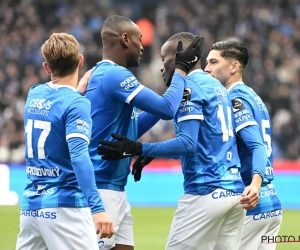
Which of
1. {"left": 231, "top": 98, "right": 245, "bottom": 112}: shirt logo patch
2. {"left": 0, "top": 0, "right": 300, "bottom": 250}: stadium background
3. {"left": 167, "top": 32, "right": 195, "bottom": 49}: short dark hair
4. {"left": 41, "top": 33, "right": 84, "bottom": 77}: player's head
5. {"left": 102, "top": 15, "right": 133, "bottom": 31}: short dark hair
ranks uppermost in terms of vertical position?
{"left": 0, "top": 0, "right": 300, "bottom": 250}: stadium background

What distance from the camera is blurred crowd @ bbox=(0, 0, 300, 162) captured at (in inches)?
763

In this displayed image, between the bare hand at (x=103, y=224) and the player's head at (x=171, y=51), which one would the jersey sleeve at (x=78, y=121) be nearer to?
the bare hand at (x=103, y=224)

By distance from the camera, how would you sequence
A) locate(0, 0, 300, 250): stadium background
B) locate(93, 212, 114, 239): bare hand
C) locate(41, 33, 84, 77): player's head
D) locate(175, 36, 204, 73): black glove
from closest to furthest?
1. locate(93, 212, 114, 239): bare hand
2. locate(41, 33, 84, 77): player's head
3. locate(175, 36, 204, 73): black glove
4. locate(0, 0, 300, 250): stadium background

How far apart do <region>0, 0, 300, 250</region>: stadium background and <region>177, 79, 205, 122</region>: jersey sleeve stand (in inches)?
340

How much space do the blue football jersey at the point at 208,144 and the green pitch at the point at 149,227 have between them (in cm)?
526

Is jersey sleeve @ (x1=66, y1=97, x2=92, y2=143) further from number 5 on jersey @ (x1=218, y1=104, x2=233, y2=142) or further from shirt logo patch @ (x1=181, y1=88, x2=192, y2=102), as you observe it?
number 5 on jersey @ (x1=218, y1=104, x2=233, y2=142)

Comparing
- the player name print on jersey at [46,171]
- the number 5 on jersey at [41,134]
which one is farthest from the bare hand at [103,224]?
the number 5 on jersey at [41,134]

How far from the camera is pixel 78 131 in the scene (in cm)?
471

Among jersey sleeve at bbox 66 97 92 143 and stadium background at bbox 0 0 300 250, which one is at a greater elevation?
stadium background at bbox 0 0 300 250

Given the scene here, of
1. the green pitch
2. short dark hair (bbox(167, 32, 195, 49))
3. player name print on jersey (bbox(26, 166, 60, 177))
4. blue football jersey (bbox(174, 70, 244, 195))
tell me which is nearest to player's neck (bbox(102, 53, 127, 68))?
short dark hair (bbox(167, 32, 195, 49))

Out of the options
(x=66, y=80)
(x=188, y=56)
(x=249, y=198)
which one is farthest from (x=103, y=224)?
(x=188, y=56)

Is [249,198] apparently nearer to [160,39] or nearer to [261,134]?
[261,134]

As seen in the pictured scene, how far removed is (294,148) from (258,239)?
1357 cm

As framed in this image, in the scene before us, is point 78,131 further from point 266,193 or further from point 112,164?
point 266,193
